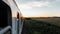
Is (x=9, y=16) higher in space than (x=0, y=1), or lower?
lower

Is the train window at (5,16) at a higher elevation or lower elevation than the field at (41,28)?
higher

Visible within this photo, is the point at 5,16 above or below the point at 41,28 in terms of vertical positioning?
above

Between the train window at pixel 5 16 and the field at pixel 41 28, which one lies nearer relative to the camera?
the train window at pixel 5 16

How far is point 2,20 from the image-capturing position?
11.8 feet

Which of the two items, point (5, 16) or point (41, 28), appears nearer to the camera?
point (5, 16)

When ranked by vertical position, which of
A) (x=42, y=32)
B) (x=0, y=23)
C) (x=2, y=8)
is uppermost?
(x=2, y=8)

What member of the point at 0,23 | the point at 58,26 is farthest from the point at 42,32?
the point at 0,23

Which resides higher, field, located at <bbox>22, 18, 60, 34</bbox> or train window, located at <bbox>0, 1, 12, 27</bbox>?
train window, located at <bbox>0, 1, 12, 27</bbox>

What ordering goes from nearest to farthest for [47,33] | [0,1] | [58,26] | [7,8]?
[0,1]
[7,8]
[47,33]
[58,26]

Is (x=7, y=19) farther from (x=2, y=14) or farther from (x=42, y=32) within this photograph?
(x=42, y=32)

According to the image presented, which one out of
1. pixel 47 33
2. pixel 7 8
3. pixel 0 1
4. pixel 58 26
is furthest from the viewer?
pixel 58 26

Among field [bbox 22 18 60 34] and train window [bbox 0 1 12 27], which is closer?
train window [bbox 0 1 12 27]

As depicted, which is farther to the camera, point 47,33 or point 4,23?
point 47,33

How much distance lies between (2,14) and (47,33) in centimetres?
1030
